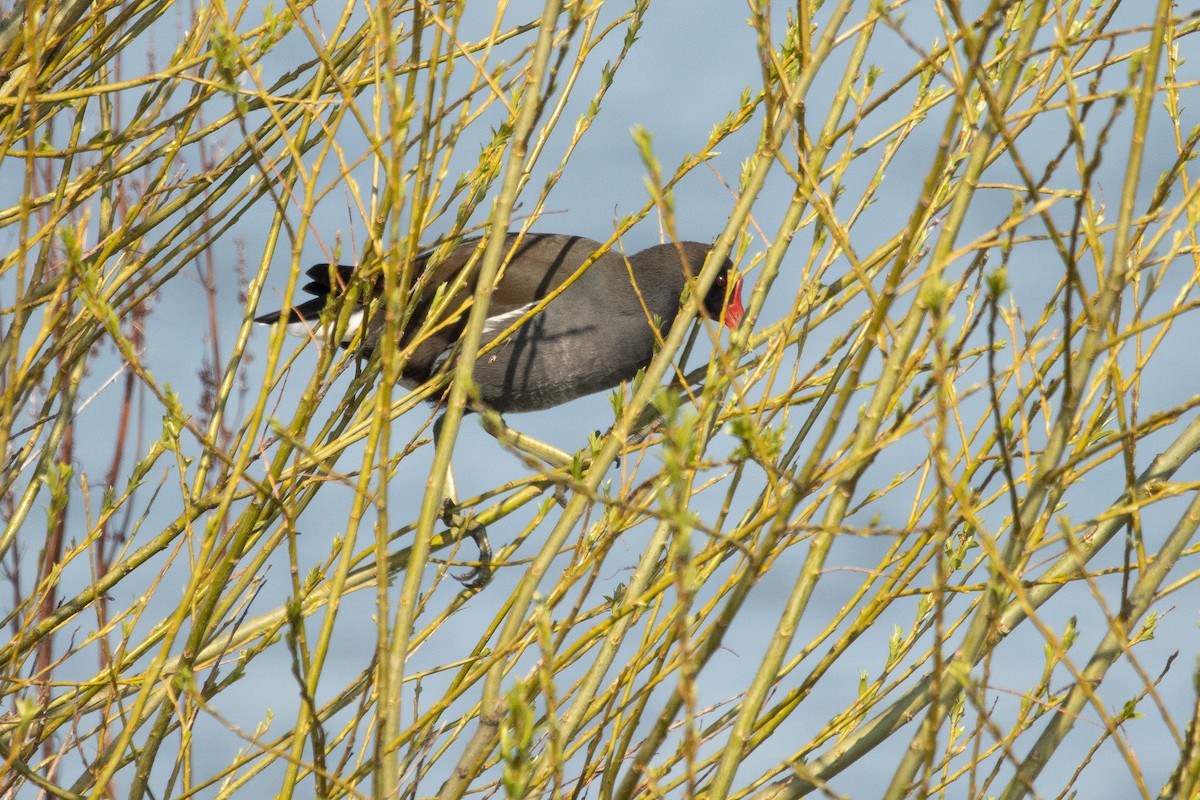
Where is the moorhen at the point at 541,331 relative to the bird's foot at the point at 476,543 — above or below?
above

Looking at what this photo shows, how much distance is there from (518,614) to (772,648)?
0.43 metres

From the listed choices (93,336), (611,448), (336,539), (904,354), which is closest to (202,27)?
(93,336)

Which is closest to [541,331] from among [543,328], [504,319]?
[543,328]

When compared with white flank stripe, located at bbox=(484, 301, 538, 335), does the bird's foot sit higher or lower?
lower

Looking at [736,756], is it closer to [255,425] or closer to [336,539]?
[255,425]

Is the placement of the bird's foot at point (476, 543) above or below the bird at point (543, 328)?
below

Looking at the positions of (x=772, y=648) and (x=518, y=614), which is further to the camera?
(x=518, y=614)

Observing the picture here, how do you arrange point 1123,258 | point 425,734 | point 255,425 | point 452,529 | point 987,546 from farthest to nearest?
point 452,529 → point 425,734 → point 255,425 → point 1123,258 → point 987,546

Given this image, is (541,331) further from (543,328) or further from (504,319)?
(504,319)

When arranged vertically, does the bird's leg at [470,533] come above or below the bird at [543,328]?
below

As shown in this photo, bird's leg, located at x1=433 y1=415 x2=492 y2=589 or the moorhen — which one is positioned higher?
the moorhen

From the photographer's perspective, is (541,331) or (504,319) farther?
(541,331)

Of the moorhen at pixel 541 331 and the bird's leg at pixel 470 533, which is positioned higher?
the moorhen at pixel 541 331

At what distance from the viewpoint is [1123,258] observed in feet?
5.89
